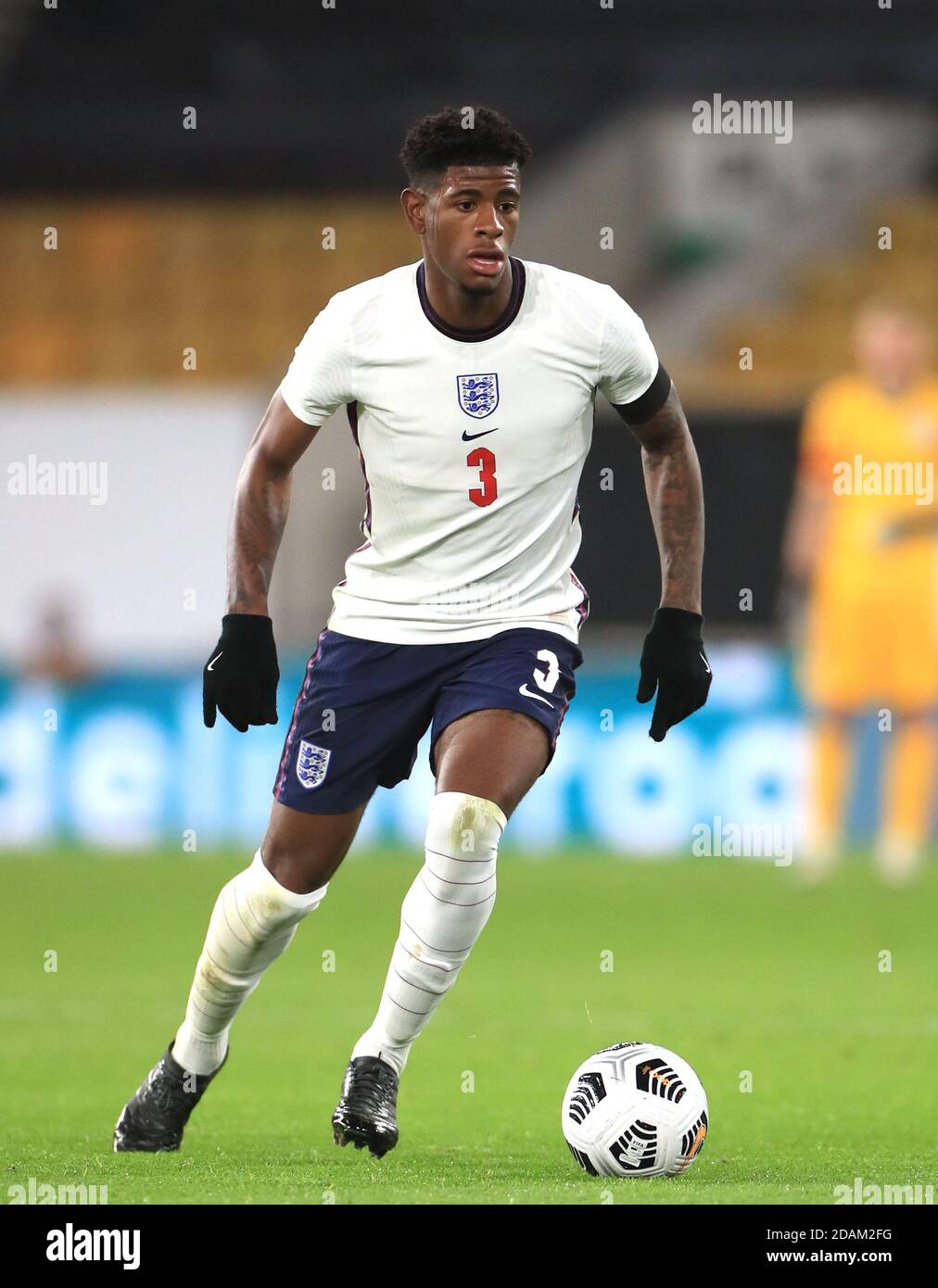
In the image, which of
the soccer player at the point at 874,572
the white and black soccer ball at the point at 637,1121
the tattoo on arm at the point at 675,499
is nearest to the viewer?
the white and black soccer ball at the point at 637,1121

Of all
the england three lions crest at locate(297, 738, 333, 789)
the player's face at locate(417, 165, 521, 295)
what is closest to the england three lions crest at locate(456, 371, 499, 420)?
the player's face at locate(417, 165, 521, 295)

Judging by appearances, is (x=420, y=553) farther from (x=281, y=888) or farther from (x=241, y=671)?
(x=281, y=888)

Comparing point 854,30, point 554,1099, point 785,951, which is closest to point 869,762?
point 785,951

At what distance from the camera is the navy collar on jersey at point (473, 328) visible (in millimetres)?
4855

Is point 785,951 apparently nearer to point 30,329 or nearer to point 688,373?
point 688,373

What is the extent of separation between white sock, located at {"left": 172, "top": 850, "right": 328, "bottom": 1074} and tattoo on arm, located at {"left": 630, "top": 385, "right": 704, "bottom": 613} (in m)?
1.05

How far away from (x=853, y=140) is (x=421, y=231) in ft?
44.2

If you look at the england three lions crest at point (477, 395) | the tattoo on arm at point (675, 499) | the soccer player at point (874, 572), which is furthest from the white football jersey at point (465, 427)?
the soccer player at point (874, 572)

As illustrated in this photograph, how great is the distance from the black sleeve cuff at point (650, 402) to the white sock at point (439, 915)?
0.99 m

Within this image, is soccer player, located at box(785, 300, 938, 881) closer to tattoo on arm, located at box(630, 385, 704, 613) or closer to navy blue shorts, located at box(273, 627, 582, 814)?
tattoo on arm, located at box(630, 385, 704, 613)

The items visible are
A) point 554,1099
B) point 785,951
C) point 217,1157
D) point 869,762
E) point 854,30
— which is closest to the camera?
point 217,1157

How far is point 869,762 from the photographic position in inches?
507

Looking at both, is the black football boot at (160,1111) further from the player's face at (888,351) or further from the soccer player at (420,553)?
the player's face at (888,351)

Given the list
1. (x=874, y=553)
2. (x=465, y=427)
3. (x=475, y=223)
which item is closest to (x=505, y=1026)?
(x=465, y=427)
